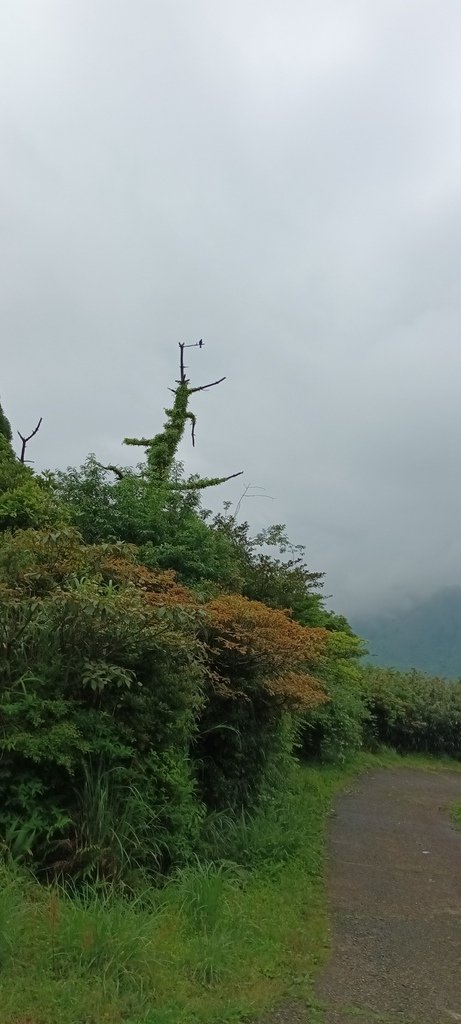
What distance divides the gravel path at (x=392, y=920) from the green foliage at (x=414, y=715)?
897 cm

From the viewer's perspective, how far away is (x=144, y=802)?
625 cm

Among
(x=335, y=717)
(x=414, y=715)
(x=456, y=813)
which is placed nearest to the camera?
(x=456, y=813)

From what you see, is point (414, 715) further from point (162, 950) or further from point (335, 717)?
point (162, 950)

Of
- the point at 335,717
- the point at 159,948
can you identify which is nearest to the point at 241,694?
the point at 159,948

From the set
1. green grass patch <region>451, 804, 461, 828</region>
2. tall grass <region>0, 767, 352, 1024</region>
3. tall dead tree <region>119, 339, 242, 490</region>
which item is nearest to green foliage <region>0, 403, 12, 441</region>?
tall dead tree <region>119, 339, 242, 490</region>

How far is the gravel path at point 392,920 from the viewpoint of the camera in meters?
4.86

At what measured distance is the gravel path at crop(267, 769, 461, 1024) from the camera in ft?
15.9

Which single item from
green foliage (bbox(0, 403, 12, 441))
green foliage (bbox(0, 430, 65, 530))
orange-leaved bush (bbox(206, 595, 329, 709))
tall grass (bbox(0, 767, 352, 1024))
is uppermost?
green foliage (bbox(0, 403, 12, 441))

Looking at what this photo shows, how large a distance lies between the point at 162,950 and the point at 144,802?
60.4 inches

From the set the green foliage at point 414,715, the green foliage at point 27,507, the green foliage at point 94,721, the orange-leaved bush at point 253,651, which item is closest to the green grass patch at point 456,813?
the orange-leaved bush at point 253,651

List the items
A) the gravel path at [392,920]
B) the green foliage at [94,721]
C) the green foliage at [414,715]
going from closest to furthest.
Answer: the gravel path at [392,920] → the green foliage at [94,721] → the green foliage at [414,715]

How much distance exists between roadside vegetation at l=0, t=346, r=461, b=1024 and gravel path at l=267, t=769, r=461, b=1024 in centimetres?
23

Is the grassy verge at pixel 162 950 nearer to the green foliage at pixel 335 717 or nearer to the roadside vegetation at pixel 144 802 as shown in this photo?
the roadside vegetation at pixel 144 802

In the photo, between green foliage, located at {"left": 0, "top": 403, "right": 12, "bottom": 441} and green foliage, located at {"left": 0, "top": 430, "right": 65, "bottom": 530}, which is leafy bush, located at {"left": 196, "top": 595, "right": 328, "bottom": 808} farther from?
green foliage, located at {"left": 0, "top": 403, "right": 12, "bottom": 441}
